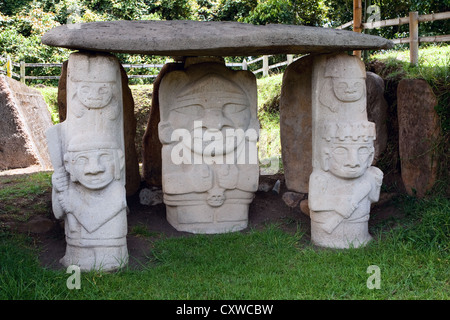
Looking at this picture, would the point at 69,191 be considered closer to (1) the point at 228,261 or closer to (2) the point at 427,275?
(1) the point at 228,261

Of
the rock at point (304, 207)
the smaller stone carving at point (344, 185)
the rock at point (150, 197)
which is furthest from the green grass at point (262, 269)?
the rock at point (150, 197)

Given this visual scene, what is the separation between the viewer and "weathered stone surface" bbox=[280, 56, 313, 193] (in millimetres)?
5812

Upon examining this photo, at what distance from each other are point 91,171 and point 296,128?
2.82m

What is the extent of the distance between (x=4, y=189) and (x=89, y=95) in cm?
252

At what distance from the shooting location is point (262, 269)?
4020 millimetres

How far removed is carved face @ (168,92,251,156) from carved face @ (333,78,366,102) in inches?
44.9

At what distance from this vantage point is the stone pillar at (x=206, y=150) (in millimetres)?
5090

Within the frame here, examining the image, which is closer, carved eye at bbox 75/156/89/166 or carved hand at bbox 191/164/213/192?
carved eye at bbox 75/156/89/166

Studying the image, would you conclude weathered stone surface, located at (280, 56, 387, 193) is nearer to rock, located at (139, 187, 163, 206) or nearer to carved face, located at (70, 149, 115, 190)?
rock, located at (139, 187, 163, 206)

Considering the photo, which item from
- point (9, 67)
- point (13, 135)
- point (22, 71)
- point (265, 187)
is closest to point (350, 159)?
point (265, 187)

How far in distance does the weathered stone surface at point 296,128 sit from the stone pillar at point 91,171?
2475mm

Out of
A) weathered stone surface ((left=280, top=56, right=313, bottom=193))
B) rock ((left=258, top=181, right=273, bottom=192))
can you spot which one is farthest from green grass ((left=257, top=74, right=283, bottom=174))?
weathered stone surface ((left=280, top=56, right=313, bottom=193))

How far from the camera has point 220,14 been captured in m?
17.8

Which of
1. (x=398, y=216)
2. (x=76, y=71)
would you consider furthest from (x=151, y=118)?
(x=398, y=216)
